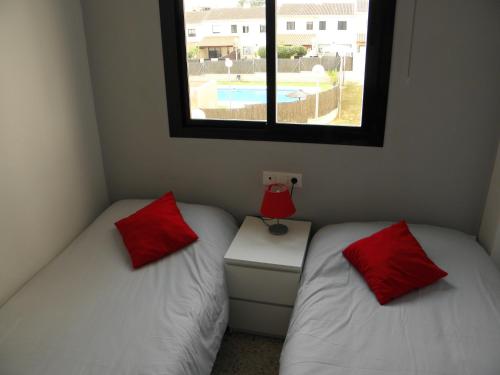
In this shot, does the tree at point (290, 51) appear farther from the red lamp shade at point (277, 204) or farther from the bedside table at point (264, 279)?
the bedside table at point (264, 279)

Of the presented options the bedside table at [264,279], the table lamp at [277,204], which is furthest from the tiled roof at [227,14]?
the bedside table at [264,279]

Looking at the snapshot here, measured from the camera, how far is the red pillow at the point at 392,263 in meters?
1.88

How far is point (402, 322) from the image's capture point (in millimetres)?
1758

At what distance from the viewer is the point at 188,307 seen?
1921 millimetres

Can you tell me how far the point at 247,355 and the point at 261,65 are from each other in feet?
5.03

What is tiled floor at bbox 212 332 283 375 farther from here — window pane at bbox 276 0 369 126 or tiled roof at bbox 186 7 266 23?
tiled roof at bbox 186 7 266 23

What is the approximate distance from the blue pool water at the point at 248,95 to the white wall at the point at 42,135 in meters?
0.80

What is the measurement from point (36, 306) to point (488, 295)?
6.37 ft

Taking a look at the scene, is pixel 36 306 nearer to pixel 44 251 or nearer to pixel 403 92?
pixel 44 251

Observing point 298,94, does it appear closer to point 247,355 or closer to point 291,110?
point 291,110

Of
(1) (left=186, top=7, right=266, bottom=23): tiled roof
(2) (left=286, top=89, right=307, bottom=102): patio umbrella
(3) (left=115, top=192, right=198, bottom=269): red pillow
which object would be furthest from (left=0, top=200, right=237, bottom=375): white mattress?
(1) (left=186, top=7, right=266, bottom=23): tiled roof

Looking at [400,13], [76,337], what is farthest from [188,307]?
[400,13]

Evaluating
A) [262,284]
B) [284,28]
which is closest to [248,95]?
[284,28]

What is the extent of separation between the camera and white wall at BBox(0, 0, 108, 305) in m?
2.01
